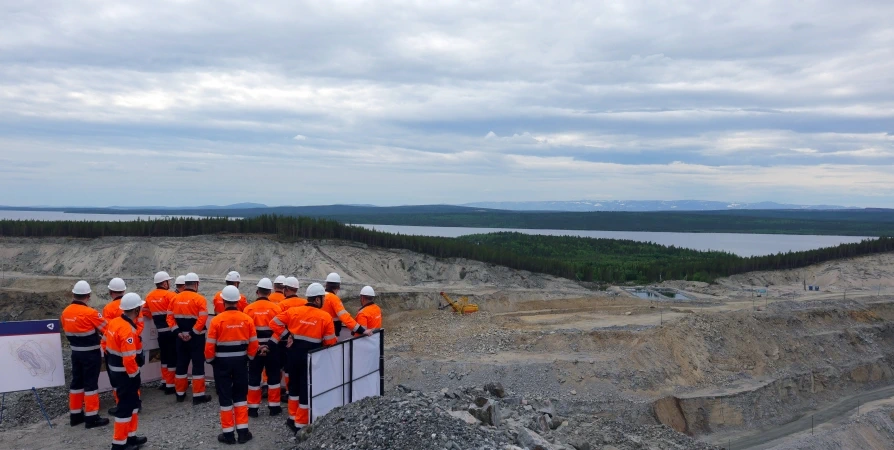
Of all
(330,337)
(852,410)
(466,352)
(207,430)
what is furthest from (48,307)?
(852,410)

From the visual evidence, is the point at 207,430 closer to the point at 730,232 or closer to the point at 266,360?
the point at 266,360

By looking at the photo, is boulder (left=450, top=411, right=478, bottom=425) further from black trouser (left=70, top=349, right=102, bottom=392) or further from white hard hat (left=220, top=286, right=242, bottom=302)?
black trouser (left=70, top=349, right=102, bottom=392)

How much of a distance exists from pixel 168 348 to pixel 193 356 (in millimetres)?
871

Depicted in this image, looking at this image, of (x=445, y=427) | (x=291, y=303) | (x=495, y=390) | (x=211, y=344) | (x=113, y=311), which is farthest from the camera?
(x=495, y=390)

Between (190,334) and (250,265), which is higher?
(190,334)

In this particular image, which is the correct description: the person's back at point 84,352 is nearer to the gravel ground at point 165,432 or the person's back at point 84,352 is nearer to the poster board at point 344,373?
the gravel ground at point 165,432

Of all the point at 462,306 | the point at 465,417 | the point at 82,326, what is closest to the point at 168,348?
the point at 82,326

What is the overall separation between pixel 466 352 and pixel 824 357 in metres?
12.9

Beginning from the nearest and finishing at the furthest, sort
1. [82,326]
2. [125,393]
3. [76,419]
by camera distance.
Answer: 1. [125,393]
2. [82,326]
3. [76,419]

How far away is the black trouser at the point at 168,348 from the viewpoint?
399 inches

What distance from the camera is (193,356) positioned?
31.6 feet

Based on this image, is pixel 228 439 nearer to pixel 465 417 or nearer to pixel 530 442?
pixel 465 417

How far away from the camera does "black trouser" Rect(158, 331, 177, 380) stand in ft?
33.2

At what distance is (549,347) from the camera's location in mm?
18688
